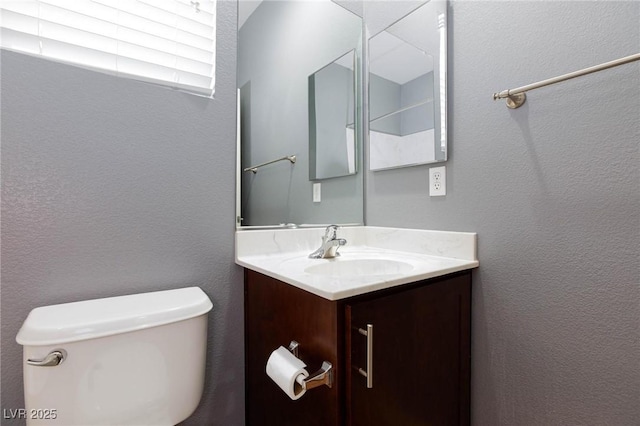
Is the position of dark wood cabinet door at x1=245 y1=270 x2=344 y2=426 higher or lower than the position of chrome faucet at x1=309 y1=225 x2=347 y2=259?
lower

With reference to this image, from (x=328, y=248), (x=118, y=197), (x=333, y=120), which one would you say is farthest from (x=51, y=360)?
(x=333, y=120)

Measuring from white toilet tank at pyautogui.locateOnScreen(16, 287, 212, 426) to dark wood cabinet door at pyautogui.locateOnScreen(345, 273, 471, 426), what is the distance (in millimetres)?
455

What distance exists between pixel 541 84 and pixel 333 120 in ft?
2.94

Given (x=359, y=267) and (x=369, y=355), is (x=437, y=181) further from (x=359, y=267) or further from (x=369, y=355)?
(x=369, y=355)

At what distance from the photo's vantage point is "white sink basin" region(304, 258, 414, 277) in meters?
1.09

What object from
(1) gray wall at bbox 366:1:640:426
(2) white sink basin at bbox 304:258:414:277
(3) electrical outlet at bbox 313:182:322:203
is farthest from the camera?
(3) electrical outlet at bbox 313:182:322:203

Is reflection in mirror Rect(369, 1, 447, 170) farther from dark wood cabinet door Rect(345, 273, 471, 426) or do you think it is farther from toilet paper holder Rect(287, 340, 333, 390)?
toilet paper holder Rect(287, 340, 333, 390)

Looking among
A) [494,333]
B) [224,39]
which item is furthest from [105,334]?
[494,333]

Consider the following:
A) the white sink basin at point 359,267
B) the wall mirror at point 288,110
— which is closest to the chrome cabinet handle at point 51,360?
the wall mirror at point 288,110

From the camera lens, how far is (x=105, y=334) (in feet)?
2.20

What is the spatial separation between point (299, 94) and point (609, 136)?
1.12 m

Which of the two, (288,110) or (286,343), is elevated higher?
(288,110)

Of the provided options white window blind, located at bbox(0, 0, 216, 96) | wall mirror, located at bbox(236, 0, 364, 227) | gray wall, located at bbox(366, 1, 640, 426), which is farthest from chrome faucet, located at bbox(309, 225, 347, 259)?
white window blind, located at bbox(0, 0, 216, 96)

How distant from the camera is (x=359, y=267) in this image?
115 cm
